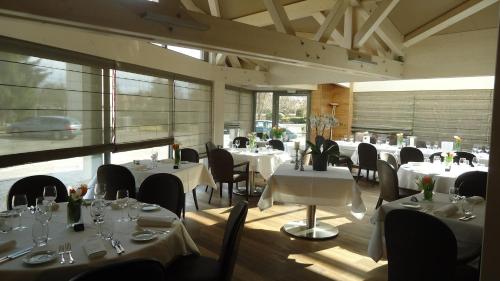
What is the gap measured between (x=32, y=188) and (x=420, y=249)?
10.6 feet

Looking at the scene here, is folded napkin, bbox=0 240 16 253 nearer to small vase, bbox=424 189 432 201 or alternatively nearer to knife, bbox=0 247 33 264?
knife, bbox=0 247 33 264

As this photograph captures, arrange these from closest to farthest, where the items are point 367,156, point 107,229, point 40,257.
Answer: point 40,257, point 107,229, point 367,156

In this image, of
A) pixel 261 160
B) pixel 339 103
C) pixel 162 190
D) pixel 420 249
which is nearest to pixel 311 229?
pixel 261 160

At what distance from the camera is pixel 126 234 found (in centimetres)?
229

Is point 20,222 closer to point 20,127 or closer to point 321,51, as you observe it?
point 20,127

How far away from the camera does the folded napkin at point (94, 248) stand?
194cm

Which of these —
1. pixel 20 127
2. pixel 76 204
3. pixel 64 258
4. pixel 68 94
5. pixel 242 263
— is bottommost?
pixel 242 263

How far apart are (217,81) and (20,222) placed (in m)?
5.50

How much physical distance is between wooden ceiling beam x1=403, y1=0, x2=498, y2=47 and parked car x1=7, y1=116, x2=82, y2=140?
5470 mm

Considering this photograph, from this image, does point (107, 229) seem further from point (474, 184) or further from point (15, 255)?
point (474, 184)

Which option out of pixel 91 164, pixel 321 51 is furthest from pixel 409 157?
pixel 91 164

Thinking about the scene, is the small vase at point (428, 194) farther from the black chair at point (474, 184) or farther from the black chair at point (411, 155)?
the black chair at point (411, 155)

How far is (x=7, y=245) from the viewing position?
2020 mm

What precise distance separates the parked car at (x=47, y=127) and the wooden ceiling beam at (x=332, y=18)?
341 cm
